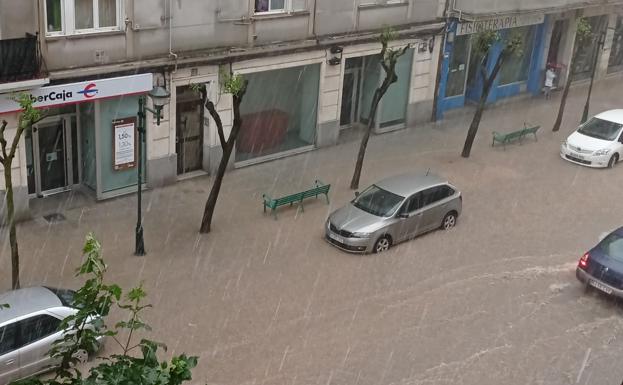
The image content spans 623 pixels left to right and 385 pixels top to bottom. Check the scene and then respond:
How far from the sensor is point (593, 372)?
14.6 metres

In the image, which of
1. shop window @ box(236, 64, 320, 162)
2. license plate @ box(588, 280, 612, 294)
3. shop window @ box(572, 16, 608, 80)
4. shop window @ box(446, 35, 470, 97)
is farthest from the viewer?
shop window @ box(572, 16, 608, 80)

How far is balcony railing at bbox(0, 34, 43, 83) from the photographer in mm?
17000

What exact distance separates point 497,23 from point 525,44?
155 inches

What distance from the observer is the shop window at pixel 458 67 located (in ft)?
94.4

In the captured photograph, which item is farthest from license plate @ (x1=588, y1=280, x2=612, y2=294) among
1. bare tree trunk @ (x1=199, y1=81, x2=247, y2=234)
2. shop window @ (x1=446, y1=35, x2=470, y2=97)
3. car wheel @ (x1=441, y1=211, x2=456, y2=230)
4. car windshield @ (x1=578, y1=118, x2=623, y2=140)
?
shop window @ (x1=446, y1=35, x2=470, y2=97)

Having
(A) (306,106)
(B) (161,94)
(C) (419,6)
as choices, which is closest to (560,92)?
(C) (419,6)

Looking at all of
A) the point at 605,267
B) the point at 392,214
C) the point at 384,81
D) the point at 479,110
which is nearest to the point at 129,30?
the point at 384,81

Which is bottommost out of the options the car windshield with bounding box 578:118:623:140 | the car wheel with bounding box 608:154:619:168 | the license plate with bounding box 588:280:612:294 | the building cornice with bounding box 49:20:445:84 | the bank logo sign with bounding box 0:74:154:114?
the license plate with bounding box 588:280:612:294

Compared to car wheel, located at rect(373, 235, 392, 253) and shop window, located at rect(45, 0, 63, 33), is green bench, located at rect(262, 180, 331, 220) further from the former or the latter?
shop window, located at rect(45, 0, 63, 33)

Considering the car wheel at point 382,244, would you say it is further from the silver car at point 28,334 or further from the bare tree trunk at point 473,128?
the bare tree trunk at point 473,128

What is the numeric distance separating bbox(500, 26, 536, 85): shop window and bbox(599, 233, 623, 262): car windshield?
50.0 feet

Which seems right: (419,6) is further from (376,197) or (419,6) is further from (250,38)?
(376,197)

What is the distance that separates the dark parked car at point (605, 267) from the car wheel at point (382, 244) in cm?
411

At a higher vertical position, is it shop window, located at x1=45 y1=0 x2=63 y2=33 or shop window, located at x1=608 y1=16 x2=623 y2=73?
shop window, located at x1=45 y1=0 x2=63 y2=33
